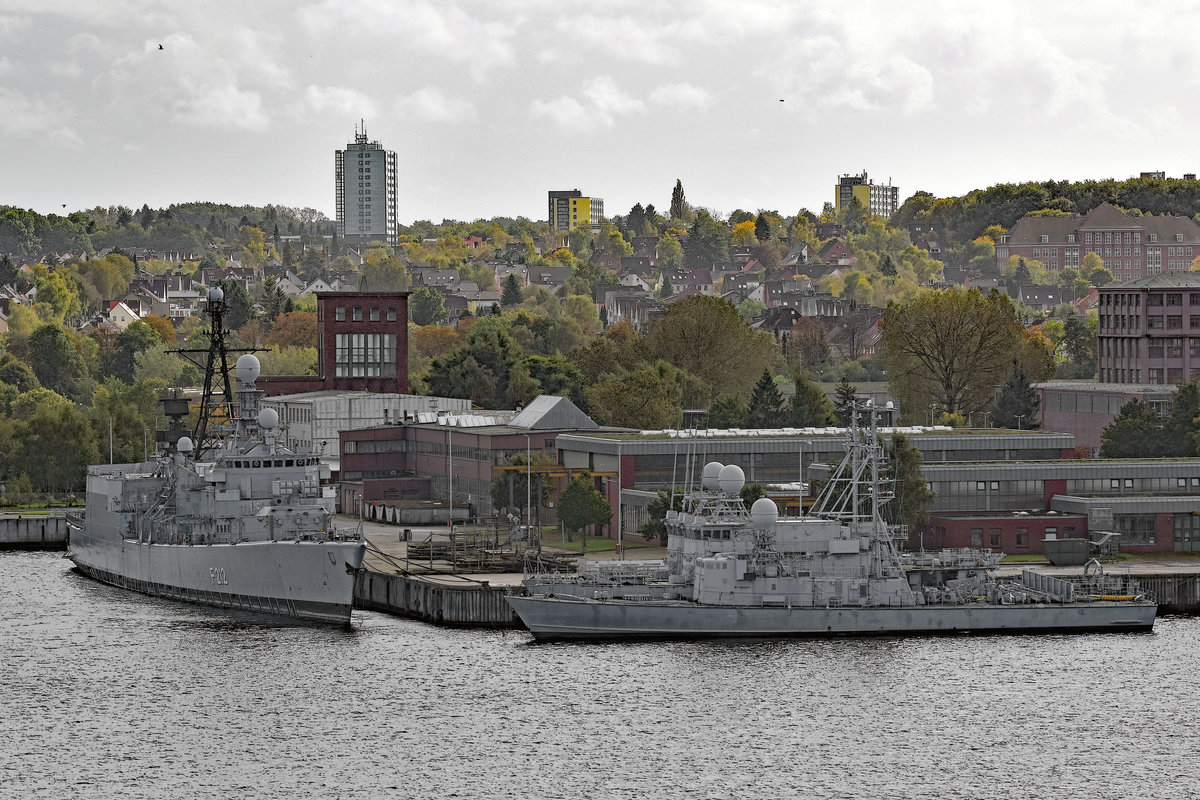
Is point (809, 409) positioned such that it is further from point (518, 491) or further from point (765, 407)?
point (518, 491)

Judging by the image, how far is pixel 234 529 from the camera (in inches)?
4067

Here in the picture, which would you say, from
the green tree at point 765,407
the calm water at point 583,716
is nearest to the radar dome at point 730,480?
the calm water at point 583,716

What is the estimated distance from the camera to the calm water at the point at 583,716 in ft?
221

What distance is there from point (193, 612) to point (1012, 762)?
151 feet

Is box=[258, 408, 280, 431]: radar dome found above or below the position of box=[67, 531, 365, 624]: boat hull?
above

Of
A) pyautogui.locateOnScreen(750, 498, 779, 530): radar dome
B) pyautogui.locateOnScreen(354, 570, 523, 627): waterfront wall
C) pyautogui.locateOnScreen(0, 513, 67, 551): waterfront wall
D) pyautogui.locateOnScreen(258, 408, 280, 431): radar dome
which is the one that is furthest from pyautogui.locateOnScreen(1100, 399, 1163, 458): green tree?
pyautogui.locateOnScreen(0, 513, 67, 551): waterfront wall

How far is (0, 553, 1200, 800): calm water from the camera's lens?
67438 millimetres

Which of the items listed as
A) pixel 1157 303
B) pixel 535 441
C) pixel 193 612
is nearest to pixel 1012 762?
pixel 193 612

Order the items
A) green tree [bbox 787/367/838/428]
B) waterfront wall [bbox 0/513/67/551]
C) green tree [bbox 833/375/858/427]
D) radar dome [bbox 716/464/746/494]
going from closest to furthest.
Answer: radar dome [bbox 716/464/746/494], waterfront wall [bbox 0/513/67/551], green tree [bbox 787/367/838/428], green tree [bbox 833/375/858/427]

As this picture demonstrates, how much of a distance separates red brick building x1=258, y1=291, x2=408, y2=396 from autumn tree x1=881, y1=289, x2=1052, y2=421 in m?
38.9

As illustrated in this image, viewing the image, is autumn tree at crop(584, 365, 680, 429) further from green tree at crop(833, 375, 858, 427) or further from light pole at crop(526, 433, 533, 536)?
light pole at crop(526, 433, 533, 536)

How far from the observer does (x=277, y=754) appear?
71.0 metres

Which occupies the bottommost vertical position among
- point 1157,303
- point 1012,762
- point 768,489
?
point 1012,762

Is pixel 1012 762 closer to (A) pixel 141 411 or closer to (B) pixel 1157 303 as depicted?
(B) pixel 1157 303
